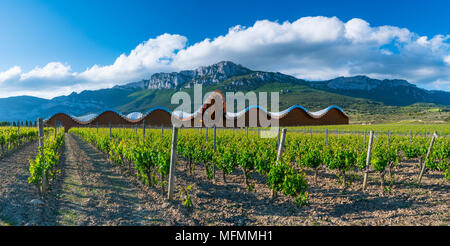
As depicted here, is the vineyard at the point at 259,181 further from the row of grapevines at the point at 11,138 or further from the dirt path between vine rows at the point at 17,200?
the row of grapevines at the point at 11,138

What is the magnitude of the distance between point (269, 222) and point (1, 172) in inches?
458

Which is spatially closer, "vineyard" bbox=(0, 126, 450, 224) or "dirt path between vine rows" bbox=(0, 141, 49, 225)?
"dirt path between vine rows" bbox=(0, 141, 49, 225)

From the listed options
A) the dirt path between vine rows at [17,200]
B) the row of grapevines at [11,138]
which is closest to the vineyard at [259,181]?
the dirt path between vine rows at [17,200]

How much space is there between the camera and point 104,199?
23.0ft

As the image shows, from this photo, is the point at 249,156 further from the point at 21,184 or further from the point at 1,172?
the point at 1,172

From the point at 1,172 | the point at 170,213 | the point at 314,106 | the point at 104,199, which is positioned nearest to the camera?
the point at 170,213

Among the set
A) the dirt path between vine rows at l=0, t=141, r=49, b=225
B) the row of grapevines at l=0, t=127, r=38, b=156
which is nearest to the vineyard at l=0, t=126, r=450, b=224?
the dirt path between vine rows at l=0, t=141, r=49, b=225

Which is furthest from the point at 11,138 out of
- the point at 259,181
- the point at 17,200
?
the point at 259,181

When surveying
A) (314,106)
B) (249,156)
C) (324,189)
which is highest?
(314,106)

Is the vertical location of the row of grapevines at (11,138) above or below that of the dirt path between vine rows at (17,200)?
above

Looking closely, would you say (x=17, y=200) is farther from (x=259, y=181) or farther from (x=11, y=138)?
(x=11, y=138)

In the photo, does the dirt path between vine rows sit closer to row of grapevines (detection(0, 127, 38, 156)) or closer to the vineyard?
the vineyard

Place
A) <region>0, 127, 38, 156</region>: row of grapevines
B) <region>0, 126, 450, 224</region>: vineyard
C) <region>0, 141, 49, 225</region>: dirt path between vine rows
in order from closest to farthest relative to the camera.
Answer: <region>0, 141, 49, 225</region>: dirt path between vine rows → <region>0, 126, 450, 224</region>: vineyard → <region>0, 127, 38, 156</region>: row of grapevines

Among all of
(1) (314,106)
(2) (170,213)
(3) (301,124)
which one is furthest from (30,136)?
(1) (314,106)
